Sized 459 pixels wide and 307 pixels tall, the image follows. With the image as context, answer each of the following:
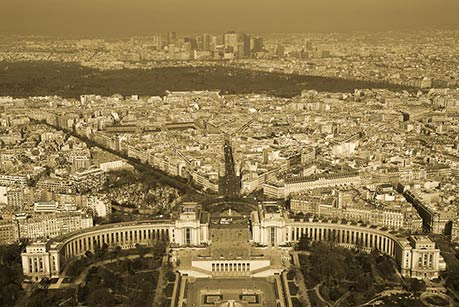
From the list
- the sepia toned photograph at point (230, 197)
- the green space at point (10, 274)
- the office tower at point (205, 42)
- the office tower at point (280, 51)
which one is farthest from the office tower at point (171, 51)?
the green space at point (10, 274)

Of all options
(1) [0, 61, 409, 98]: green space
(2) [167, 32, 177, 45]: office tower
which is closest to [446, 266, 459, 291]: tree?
(1) [0, 61, 409, 98]: green space

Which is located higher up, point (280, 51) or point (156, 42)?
point (156, 42)

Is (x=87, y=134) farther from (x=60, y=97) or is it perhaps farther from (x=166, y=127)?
(x=60, y=97)

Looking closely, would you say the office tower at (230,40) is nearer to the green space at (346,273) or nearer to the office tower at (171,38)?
the office tower at (171,38)

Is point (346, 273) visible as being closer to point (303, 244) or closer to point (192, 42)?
point (303, 244)

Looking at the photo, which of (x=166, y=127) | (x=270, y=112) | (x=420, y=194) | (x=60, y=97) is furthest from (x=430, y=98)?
(x=60, y=97)

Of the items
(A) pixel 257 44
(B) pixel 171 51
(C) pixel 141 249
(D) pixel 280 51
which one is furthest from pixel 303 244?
(A) pixel 257 44
